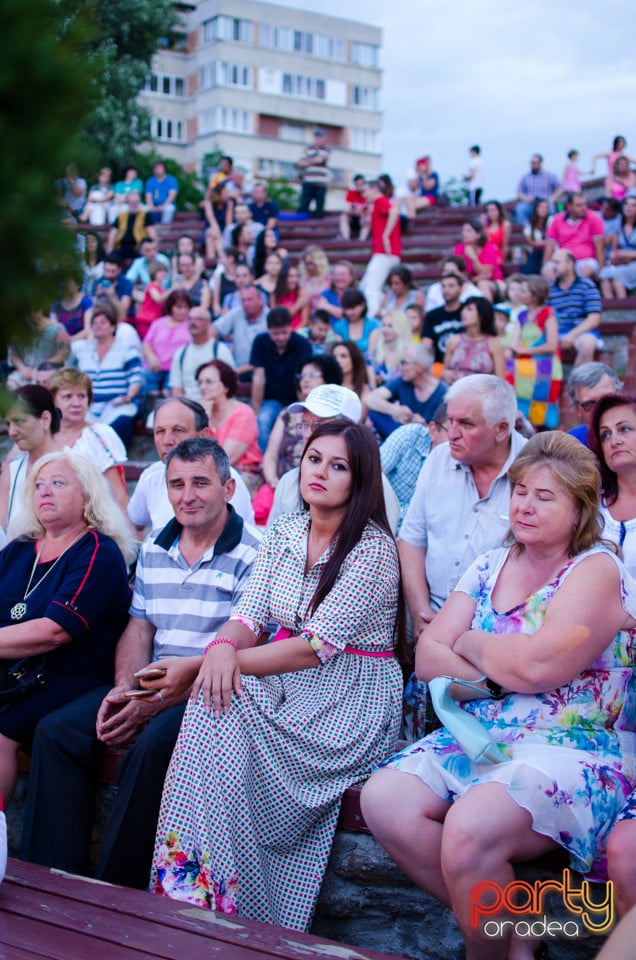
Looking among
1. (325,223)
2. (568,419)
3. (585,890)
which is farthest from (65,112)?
(325,223)

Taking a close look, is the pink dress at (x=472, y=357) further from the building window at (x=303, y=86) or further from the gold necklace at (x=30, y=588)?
the building window at (x=303, y=86)

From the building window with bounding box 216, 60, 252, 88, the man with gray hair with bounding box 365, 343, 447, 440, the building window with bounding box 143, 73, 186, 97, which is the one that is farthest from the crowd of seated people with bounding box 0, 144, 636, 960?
the building window with bounding box 143, 73, 186, 97

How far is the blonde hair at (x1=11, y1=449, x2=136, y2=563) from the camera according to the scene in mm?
4074

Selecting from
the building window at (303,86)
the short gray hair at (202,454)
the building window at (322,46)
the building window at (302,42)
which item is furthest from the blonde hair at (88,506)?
the building window at (322,46)

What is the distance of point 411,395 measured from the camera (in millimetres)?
6973

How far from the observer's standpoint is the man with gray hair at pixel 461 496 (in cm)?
414

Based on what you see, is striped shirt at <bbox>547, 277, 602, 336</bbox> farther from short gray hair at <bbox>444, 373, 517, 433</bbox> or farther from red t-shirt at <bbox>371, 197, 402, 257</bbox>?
short gray hair at <bbox>444, 373, 517, 433</bbox>

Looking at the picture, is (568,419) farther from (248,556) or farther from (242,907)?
(242,907)

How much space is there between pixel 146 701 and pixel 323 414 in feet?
5.29

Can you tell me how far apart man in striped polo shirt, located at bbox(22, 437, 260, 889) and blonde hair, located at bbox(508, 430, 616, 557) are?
126 centimetres

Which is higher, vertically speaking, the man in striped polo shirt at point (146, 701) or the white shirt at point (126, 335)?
the white shirt at point (126, 335)

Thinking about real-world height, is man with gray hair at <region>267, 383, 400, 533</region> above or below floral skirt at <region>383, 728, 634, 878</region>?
above

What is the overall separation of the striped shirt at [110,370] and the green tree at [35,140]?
26.2 ft

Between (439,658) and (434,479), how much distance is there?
1.27 m
